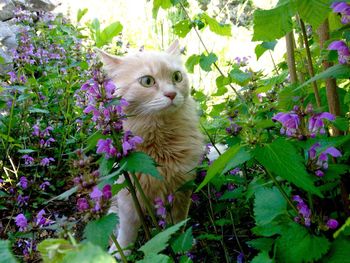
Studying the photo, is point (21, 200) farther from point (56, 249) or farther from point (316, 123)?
point (56, 249)

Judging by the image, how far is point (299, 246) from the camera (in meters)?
0.84

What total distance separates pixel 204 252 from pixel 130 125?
69 centimetres

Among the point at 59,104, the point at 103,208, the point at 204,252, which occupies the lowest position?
the point at 204,252

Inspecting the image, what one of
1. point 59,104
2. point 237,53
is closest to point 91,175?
point 59,104

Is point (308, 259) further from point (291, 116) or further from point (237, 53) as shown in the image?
point (237, 53)

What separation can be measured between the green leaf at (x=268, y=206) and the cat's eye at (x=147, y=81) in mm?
1077

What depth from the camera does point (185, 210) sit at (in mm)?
1867

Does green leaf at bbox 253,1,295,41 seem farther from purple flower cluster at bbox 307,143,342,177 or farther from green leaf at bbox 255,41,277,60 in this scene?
green leaf at bbox 255,41,277,60

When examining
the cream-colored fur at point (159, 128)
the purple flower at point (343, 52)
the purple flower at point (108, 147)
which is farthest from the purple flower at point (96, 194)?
the cream-colored fur at point (159, 128)

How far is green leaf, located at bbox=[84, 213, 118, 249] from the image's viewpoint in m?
0.82

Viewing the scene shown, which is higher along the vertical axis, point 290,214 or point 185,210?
point 290,214

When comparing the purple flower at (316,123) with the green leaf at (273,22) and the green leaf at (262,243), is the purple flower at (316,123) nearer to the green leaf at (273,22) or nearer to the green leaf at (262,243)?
the green leaf at (273,22)

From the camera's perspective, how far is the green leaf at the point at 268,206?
90 centimetres

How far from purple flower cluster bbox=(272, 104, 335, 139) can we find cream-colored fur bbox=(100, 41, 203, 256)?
2.80 feet
